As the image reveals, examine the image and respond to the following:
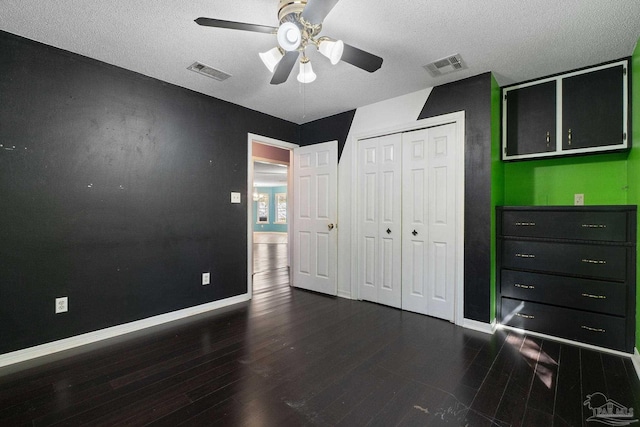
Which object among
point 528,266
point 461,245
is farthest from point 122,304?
point 528,266

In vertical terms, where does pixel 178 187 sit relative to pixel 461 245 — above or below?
above

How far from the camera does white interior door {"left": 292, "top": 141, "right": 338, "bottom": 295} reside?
4.07 m

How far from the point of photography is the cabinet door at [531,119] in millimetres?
2814

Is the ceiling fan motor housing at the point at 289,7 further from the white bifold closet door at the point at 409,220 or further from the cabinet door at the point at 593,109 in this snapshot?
the cabinet door at the point at 593,109

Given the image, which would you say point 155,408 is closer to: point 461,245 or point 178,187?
point 178,187

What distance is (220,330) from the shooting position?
2.83 meters

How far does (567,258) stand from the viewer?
262cm

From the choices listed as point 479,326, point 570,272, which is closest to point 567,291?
point 570,272

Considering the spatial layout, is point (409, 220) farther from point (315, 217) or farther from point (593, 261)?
point (593, 261)

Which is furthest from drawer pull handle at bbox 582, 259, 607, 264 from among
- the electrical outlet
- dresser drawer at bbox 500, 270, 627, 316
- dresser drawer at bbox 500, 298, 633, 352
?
the electrical outlet

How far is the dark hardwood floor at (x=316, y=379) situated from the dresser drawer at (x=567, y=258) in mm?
660

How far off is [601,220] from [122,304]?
4.37m

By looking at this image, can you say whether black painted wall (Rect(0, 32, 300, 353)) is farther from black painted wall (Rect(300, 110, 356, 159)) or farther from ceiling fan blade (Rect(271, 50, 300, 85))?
ceiling fan blade (Rect(271, 50, 300, 85))

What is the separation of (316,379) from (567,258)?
246 cm
